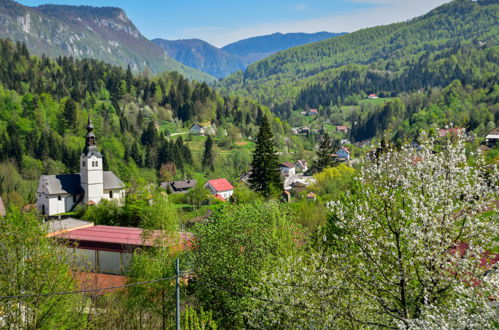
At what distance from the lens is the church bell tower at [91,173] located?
220ft

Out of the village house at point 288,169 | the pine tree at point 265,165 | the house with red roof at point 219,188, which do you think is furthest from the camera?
the village house at point 288,169

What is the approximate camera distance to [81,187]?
70.3m

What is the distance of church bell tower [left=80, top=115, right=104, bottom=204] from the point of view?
220 feet

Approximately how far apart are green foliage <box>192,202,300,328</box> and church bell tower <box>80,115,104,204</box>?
4779 centimetres

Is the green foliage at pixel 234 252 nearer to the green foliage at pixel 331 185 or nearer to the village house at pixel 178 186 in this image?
the green foliage at pixel 331 185

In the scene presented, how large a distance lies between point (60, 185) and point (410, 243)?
216ft

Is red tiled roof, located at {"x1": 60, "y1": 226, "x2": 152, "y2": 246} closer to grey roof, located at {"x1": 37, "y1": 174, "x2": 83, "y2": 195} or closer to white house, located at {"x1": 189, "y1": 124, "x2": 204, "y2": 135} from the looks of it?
grey roof, located at {"x1": 37, "y1": 174, "x2": 83, "y2": 195}

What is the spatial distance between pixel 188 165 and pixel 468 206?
100m

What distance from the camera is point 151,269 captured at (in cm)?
2472

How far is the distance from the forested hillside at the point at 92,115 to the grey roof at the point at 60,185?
19.8ft

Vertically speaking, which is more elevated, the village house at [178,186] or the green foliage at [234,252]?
the green foliage at [234,252]

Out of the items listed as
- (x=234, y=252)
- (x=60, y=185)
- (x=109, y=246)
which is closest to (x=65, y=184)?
(x=60, y=185)

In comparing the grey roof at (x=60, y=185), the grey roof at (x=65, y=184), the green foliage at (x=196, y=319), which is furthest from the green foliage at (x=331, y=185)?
the grey roof at (x=60, y=185)

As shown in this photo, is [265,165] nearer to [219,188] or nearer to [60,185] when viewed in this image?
[60,185]
